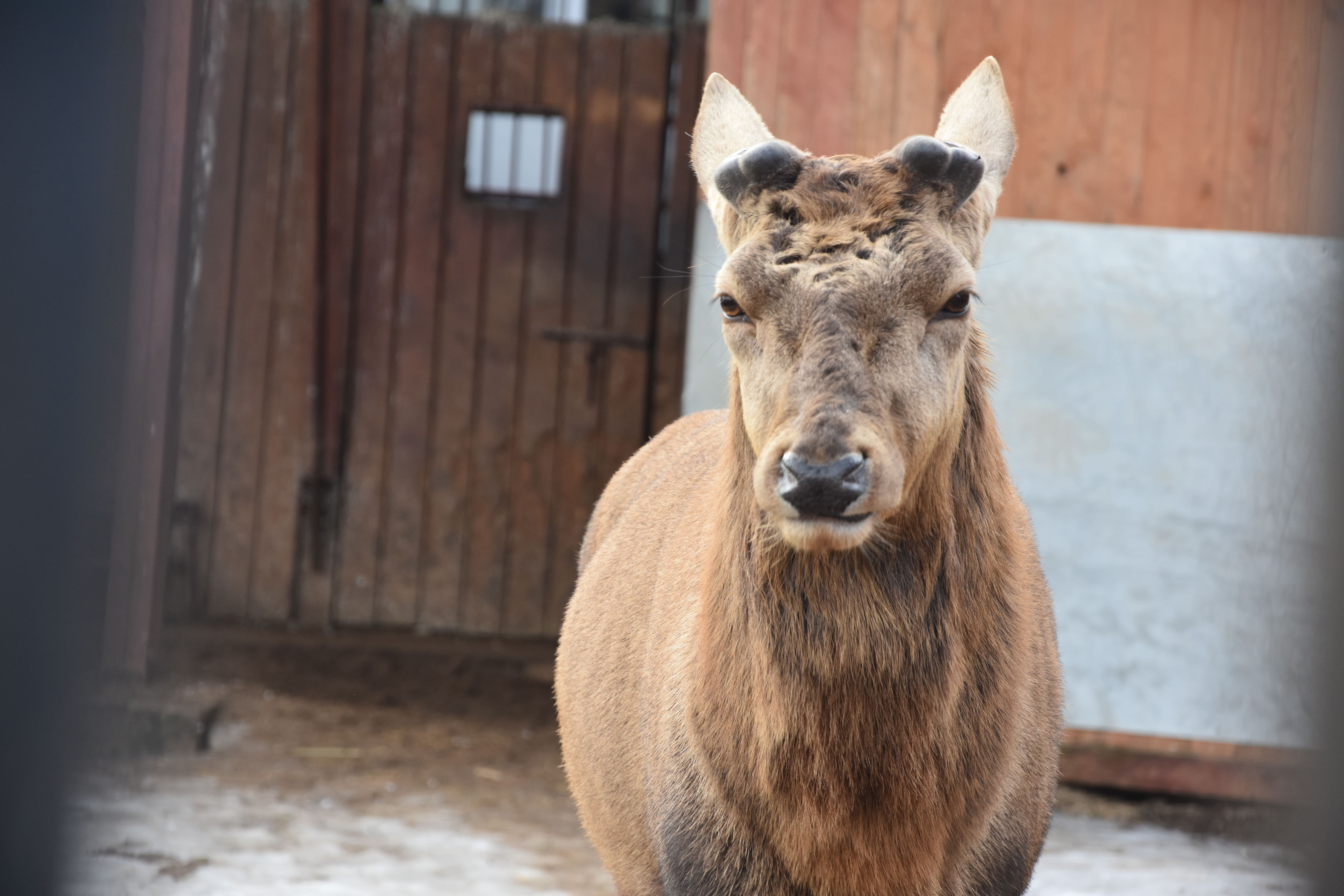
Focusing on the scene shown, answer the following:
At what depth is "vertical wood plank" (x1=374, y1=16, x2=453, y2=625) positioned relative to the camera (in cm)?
776

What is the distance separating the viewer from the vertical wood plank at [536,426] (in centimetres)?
779

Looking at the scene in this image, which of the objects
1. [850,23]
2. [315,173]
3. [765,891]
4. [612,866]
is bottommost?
[612,866]

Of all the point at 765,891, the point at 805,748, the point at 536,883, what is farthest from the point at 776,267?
the point at 536,883

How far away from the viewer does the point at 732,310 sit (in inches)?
96.7

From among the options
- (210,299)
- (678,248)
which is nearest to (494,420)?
(678,248)

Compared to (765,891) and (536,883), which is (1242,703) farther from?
(765,891)

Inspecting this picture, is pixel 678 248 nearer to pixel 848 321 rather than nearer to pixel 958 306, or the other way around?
pixel 958 306

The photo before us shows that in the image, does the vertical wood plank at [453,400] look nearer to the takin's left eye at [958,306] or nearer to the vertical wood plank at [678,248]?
the vertical wood plank at [678,248]

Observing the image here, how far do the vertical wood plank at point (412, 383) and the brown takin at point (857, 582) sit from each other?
5.48 meters

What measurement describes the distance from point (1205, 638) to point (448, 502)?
15.8ft

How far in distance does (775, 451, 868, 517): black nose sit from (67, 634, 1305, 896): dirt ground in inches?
92.7

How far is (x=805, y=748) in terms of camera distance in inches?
89.7

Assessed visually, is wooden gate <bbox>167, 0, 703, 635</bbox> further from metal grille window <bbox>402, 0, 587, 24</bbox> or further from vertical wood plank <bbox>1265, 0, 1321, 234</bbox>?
vertical wood plank <bbox>1265, 0, 1321, 234</bbox>

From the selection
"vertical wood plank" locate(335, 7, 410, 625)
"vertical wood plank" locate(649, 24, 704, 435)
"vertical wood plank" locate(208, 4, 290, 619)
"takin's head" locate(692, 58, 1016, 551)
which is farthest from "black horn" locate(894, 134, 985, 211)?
"vertical wood plank" locate(208, 4, 290, 619)
